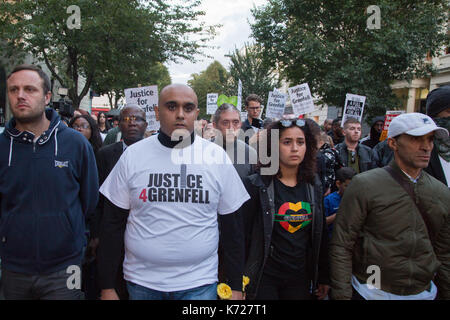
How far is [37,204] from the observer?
2400 millimetres

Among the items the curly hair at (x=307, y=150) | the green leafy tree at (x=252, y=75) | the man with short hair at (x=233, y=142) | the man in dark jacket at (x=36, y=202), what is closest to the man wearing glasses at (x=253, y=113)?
the man with short hair at (x=233, y=142)

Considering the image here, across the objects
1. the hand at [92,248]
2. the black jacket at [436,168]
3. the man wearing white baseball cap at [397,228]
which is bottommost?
the hand at [92,248]

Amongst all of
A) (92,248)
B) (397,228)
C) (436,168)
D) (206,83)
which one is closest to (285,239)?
(397,228)

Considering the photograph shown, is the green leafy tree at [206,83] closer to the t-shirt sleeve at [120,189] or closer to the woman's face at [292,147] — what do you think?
the woman's face at [292,147]

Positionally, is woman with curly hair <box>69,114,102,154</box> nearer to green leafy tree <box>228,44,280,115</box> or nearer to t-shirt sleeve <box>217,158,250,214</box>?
t-shirt sleeve <box>217,158,250,214</box>

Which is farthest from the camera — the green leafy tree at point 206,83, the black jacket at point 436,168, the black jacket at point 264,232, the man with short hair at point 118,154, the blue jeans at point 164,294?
the green leafy tree at point 206,83

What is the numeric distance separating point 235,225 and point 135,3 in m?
14.9

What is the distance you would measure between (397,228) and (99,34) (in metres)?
14.5

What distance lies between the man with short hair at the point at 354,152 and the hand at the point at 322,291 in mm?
2781

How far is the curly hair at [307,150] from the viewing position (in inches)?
114

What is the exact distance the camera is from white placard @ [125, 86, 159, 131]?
726 cm

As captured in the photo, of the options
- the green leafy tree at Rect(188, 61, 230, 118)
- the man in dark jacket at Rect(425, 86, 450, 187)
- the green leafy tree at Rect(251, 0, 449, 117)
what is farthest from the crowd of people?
the green leafy tree at Rect(188, 61, 230, 118)
